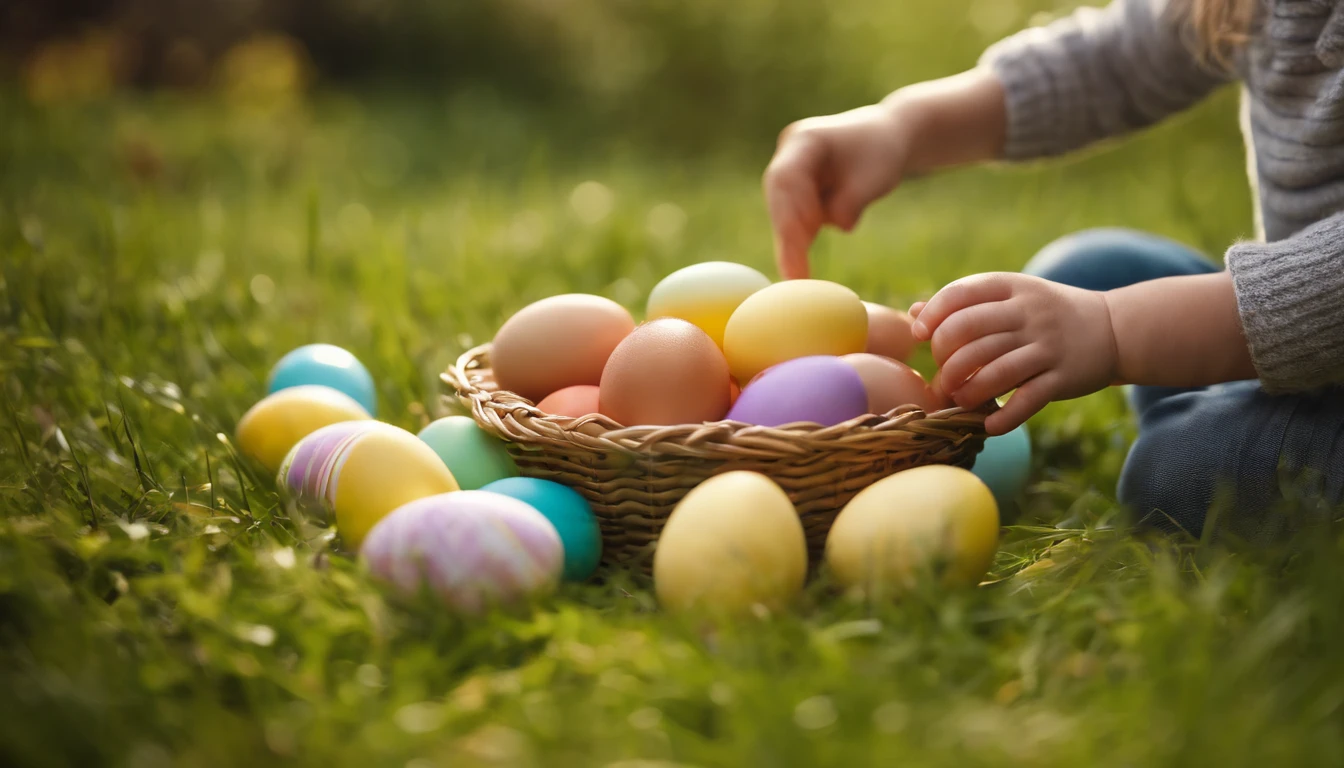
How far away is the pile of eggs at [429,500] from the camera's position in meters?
0.89

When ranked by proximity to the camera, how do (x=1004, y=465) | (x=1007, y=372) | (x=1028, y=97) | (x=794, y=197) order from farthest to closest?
(x=1028, y=97) → (x=794, y=197) → (x=1004, y=465) → (x=1007, y=372)

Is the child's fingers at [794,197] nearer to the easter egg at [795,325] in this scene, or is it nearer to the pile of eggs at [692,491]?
the pile of eggs at [692,491]

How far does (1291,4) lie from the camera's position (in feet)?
3.74

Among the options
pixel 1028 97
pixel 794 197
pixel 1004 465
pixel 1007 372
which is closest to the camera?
pixel 1007 372

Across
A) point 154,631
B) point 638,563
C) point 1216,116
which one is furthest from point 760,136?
point 154,631

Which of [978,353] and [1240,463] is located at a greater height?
[978,353]

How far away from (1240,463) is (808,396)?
482 millimetres

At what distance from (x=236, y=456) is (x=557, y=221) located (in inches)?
57.0

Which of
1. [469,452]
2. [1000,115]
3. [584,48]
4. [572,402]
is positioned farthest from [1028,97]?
[584,48]

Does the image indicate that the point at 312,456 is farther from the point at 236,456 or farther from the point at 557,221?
the point at 557,221

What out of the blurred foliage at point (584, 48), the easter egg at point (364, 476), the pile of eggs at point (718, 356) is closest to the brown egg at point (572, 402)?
the pile of eggs at point (718, 356)

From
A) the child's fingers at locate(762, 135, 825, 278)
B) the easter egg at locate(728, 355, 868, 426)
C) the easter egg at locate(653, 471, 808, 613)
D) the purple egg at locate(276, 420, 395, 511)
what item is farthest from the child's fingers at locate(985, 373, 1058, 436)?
the purple egg at locate(276, 420, 395, 511)

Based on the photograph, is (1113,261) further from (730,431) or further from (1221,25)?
(730,431)

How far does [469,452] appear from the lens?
1.13 metres
